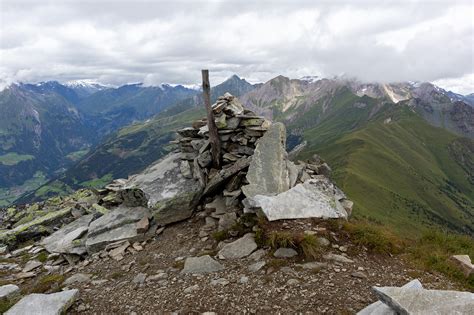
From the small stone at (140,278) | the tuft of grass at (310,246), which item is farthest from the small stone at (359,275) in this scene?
the small stone at (140,278)

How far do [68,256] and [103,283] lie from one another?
235 inches

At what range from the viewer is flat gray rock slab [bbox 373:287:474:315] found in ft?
24.8

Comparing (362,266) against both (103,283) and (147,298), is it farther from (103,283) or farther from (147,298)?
(103,283)

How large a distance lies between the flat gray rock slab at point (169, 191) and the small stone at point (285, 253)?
7007 millimetres

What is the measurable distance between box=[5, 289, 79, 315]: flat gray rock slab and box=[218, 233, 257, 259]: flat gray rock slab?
5.82m

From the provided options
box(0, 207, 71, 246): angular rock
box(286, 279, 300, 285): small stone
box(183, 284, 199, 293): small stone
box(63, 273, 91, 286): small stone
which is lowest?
box(0, 207, 71, 246): angular rock

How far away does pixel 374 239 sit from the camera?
14.1m

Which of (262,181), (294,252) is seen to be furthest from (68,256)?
(294,252)

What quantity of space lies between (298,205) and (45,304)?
10.6 m

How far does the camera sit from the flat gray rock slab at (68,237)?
19.5m

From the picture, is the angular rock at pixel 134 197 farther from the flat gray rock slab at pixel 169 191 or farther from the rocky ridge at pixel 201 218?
the flat gray rock slab at pixel 169 191

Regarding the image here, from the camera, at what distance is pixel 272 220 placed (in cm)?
1490

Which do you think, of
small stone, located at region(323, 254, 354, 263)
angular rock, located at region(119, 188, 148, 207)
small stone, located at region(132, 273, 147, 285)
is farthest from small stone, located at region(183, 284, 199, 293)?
angular rock, located at region(119, 188, 148, 207)

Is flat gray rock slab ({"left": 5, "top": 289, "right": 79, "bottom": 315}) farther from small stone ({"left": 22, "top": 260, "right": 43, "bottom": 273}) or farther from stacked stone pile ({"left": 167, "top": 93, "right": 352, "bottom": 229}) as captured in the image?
stacked stone pile ({"left": 167, "top": 93, "right": 352, "bottom": 229})
